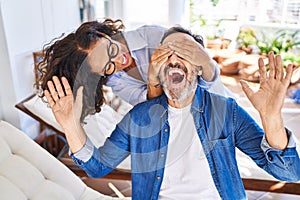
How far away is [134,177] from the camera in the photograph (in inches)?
32.8

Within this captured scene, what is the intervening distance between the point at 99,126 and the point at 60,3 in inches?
20.2

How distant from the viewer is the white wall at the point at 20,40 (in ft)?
4.36

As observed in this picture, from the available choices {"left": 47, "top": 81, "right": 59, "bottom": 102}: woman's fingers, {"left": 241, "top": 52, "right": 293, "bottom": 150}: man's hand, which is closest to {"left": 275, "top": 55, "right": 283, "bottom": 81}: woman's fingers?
{"left": 241, "top": 52, "right": 293, "bottom": 150}: man's hand

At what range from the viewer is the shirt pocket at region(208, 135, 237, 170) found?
741mm

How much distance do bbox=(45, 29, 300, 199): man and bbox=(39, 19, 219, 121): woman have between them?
0.02m

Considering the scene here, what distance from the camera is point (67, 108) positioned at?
0.68m

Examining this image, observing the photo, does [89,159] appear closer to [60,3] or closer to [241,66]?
[60,3]

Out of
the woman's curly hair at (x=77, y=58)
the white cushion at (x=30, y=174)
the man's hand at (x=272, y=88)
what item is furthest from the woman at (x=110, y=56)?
the white cushion at (x=30, y=174)

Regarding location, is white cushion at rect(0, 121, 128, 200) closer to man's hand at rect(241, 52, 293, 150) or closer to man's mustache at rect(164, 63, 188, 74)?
man's mustache at rect(164, 63, 188, 74)

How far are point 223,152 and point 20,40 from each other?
3.60ft

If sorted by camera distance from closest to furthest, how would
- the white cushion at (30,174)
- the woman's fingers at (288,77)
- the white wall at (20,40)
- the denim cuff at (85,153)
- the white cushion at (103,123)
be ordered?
the woman's fingers at (288,77), the denim cuff at (85,153), the white cushion at (103,123), the white cushion at (30,174), the white wall at (20,40)

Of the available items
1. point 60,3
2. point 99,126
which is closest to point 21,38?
point 60,3

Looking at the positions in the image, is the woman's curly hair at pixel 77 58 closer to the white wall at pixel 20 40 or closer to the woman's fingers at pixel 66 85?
the woman's fingers at pixel 66 85

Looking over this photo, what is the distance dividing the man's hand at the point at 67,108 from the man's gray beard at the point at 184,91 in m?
0.18
